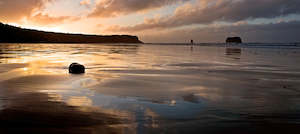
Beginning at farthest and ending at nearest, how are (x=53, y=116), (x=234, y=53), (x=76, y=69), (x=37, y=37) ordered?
(x=37, y=37), (x=234, y=53), (x=76, y=69), (x=53, y=116)

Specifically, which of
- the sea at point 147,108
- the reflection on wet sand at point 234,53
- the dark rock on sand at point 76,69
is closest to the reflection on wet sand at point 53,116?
the sea at point 147,108

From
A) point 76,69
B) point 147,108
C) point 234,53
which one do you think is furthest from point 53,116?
point 234,53

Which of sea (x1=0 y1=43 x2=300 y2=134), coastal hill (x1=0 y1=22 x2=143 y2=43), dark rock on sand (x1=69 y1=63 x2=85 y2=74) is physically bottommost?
sea (x1=0 y1=43 x2=300 y2=134)

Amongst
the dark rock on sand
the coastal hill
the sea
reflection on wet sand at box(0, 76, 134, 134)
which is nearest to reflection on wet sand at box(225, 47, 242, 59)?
the sea

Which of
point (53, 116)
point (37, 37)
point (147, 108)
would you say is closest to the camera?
point (53, 116)

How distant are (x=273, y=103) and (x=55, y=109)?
4.32 meters

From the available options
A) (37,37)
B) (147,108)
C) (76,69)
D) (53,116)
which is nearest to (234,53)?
(76,69)

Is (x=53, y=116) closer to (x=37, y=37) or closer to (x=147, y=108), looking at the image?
(x=147, y=108)

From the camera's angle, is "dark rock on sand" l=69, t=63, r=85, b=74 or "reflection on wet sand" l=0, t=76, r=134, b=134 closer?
"reflection on wet sand" l=0, t=76, r=134, b=134

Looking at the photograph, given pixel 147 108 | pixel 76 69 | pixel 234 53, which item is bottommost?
pixel 147 108

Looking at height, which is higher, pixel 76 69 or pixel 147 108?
pixel 76 69

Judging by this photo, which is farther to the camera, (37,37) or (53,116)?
(37,37)

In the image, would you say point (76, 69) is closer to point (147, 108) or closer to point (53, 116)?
point (53, 116)

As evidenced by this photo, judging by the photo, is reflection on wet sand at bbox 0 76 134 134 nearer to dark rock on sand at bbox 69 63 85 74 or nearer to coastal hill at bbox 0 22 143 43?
dark rock on sand at bbox 69 63 85 74
